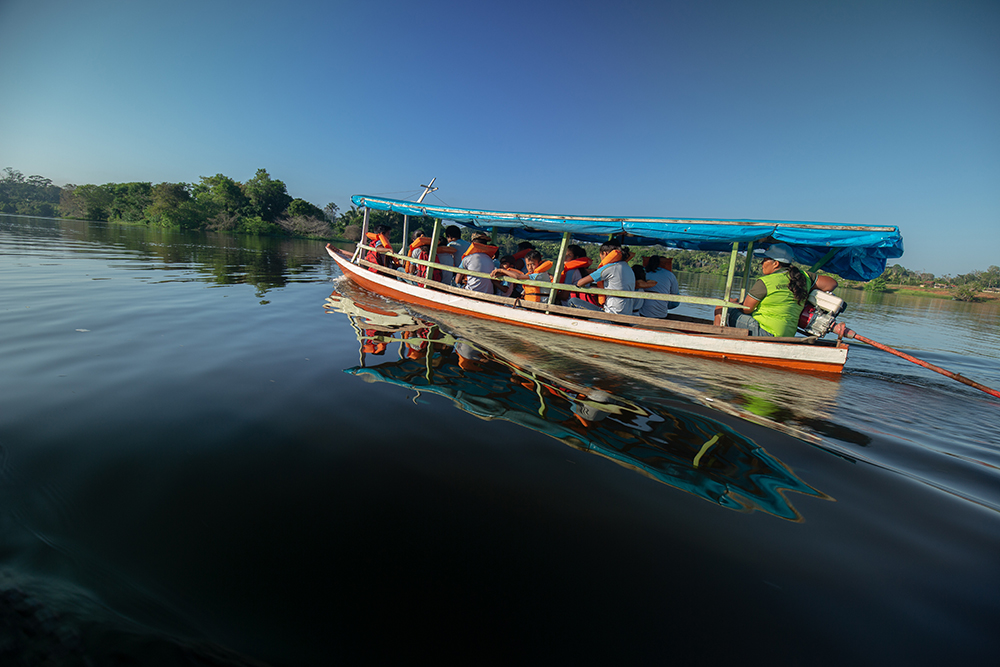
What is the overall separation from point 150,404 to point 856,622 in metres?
4.00

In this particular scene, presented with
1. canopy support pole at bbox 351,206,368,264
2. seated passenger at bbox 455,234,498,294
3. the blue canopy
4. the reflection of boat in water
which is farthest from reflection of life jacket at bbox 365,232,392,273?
the reflection of boat in water

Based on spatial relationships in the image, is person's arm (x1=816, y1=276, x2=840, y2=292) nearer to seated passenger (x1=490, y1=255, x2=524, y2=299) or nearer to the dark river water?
the dark river water

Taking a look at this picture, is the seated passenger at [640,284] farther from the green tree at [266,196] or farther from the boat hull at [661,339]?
the green tree at [266,196]

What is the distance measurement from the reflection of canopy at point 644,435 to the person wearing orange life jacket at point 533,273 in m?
4.04

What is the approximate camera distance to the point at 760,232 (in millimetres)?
5730

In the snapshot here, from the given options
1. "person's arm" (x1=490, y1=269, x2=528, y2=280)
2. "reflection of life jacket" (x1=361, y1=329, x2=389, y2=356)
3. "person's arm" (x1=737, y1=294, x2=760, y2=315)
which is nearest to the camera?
"reflection of life jacket" (x1=361, y1=329, x2=389, y2=356)

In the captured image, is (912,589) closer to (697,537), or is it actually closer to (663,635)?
(697,537)

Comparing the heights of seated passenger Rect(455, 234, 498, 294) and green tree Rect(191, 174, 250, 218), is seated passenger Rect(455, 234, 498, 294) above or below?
below

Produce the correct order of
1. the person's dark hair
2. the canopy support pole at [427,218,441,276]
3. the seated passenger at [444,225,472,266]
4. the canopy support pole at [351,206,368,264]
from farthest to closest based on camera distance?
1. the canopy support pole at [351,206,368,264]
2. the seated passenger at [444,225,472,266]
3. the canopy support pole at [427,218,441,276]
4. the person's dark hair

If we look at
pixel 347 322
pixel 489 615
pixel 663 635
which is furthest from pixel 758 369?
pixel 347 322

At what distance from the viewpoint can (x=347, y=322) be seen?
614 centimetres

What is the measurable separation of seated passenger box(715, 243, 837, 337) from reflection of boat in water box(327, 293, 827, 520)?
132 inches

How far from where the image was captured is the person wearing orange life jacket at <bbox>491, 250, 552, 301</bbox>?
785 cm

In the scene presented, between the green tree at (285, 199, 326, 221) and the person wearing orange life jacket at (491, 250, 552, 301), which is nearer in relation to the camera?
the person wearing orange life jacket at (491, 250, 552, 301)
